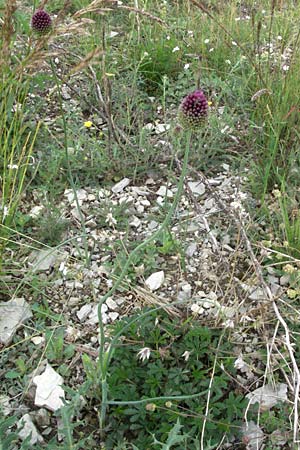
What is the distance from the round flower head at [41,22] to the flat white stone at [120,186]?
73 centimetres

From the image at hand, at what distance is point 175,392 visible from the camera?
1803 millimetres

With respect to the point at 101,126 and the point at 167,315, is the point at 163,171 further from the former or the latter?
the point at 167,315

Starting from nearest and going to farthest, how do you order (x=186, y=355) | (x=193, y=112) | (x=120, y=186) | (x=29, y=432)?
1. (x=193, y=112)
2. (x=29, y=432)
3. (x=186, y=355)
4. (x=120, y=186)

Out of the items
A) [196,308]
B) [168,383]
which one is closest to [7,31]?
[196,308]

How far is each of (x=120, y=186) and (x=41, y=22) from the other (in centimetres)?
76

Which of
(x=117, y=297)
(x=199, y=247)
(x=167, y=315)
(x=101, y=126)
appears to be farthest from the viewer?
(x=101, y=126)

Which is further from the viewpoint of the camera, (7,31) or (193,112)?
(7,31)

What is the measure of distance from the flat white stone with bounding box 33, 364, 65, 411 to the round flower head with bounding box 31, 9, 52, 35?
1.11 m

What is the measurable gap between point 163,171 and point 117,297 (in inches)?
27.3

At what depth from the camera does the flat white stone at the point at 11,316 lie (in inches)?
80.6

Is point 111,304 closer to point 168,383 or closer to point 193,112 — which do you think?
point 168,383

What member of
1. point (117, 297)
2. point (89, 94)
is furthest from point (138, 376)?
point (89, 94)

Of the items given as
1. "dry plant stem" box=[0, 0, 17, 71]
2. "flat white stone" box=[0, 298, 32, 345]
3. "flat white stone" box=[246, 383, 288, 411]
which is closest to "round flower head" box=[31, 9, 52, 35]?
"dry plant stem" box=[0, 0, 17, 71]

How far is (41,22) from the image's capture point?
2.07m
